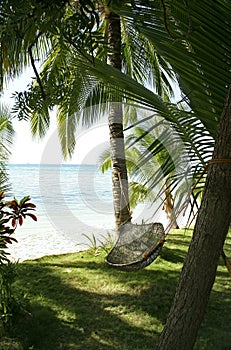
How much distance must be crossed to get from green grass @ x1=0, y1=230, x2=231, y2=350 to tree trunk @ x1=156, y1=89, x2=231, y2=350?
1308mm

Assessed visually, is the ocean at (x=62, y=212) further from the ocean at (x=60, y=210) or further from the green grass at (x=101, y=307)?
the green grass at (x=101, y=307)

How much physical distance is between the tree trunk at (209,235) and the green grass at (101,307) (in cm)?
131

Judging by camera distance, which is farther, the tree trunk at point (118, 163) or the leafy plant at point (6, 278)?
the tree trunk at point (118, 163)

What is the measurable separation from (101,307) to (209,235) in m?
1.95

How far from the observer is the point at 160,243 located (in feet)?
8.50

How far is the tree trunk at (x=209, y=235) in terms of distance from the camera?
1.10 m

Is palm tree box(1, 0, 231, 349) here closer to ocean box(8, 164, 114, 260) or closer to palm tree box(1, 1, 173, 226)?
palm tree box(1, 1, 173, 226)

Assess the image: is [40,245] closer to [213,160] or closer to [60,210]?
[213,160]

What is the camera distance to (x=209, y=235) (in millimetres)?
1105

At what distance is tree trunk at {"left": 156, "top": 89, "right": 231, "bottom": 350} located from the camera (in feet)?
3.60

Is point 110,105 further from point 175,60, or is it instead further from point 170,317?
point 170,317

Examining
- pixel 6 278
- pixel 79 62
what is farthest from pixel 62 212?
pixel 79 62

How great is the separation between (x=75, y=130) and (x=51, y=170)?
84.6 feet

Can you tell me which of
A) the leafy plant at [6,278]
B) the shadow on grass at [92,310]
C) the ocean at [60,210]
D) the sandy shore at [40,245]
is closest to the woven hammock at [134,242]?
the shadow on grass at [92,310]
